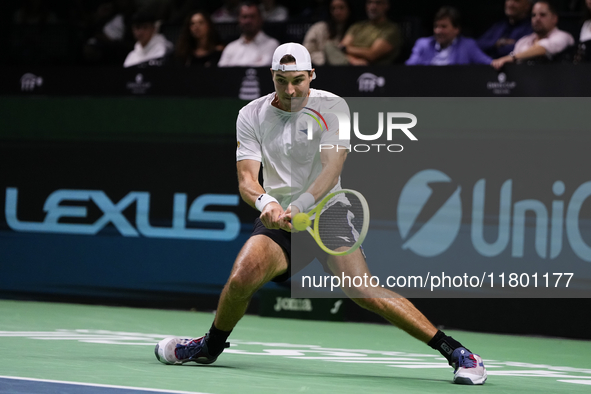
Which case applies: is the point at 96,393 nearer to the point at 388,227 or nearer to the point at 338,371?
the point at 338,371

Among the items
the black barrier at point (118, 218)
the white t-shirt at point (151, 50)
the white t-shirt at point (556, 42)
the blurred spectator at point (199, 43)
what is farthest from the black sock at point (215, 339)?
the white t-shirt at point (151, 50)

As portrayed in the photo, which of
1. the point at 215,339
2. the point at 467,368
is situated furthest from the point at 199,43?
the point at 467,368

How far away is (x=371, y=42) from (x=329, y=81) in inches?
32.7

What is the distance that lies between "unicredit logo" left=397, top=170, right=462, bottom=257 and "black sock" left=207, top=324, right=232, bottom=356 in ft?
10.8

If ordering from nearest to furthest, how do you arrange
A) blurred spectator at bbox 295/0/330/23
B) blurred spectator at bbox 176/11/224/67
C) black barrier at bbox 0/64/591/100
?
black barrier at bbox 0/64/591/100 → blurred spectator at bbox 176/11/224/67 → blurred spectator at bbox 295/0/330/23

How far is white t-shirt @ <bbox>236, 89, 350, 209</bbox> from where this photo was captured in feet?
15.8

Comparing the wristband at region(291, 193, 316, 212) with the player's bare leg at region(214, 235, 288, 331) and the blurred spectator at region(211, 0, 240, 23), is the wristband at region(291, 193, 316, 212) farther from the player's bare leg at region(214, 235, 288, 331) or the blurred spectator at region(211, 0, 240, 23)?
the blurred spectator at region(211, 0, 240, 23)

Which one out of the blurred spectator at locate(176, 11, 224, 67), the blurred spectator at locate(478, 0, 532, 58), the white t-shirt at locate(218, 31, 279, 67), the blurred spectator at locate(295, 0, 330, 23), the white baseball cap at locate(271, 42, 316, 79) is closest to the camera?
the white baseball cap at locate(271, 42, 316, 79)

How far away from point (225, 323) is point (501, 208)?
355 cm

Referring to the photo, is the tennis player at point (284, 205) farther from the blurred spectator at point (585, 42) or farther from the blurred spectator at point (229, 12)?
the blurred spectator at point (229, 12)

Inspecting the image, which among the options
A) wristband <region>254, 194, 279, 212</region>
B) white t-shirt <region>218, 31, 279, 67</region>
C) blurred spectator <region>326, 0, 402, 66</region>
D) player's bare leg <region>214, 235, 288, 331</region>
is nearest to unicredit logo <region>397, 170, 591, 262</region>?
blurred spectator <region>326, 0, 402, 66</region>

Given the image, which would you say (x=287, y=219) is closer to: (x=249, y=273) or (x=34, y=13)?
(x=249, y=273)

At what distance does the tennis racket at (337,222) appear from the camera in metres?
4.54

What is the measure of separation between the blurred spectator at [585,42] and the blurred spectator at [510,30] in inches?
22.7
